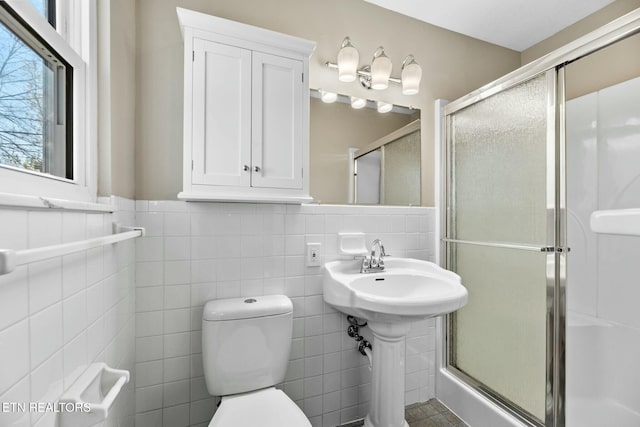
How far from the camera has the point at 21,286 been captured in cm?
57

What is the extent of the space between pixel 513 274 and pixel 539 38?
5.53 ft

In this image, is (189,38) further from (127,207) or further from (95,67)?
(127,207)

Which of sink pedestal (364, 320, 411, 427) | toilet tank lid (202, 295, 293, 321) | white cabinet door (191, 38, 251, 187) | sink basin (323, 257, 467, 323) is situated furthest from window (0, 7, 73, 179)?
sink pedestal (364, 320, 411, 427)

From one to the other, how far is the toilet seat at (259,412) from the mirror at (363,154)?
929 mm

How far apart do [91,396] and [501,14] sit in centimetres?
266

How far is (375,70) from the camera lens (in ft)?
5.45

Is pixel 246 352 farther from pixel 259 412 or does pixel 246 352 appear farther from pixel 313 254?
pixel 313 254

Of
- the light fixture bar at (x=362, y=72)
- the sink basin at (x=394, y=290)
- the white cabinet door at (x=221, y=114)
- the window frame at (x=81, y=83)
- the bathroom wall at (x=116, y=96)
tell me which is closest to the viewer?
the window frame at (x=81, y=83)

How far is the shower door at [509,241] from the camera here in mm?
1346

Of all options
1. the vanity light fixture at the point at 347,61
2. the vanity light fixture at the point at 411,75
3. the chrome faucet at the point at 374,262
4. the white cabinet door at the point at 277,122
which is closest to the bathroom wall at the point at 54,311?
the white cabinet door at the point at 277,122

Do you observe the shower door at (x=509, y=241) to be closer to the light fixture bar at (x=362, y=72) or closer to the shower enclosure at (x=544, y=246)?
the shower enclosure at (x=544, y=246)

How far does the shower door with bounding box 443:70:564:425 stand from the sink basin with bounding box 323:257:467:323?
333 millimetres

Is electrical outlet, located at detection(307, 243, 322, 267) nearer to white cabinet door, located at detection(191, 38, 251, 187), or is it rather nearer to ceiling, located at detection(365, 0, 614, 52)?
white cabinet door, located at detection(191, 38, 251, 187)

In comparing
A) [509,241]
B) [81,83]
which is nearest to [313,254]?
[509,241]
